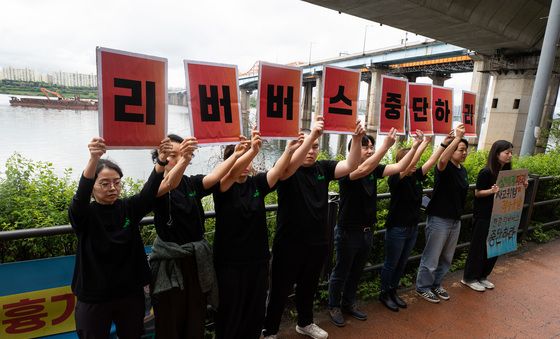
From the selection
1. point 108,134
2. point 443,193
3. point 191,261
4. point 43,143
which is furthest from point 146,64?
point 43,143

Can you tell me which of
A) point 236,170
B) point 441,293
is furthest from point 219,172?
point 441,293

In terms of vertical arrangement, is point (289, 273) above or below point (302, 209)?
below

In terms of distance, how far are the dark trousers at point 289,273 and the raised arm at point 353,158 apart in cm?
64

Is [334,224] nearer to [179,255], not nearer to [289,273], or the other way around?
[289,273]

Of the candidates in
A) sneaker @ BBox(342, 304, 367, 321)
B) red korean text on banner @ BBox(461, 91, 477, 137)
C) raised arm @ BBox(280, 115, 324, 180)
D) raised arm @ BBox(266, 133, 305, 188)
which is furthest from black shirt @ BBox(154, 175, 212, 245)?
red korean text on banner @ BBox(461, 91, 477, 137)

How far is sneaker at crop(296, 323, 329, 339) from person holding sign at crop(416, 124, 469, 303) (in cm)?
146

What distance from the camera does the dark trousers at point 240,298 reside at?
2418 millimetres

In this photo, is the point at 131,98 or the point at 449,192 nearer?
the point at 131,98

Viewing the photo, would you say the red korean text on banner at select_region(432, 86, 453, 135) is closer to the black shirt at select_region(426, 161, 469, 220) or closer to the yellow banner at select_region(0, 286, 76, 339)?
the black shirt at select_region(426, 161, 469, 220)

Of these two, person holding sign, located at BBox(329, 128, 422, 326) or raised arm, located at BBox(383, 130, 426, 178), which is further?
raised arm, located at BBox(383, 130, 426, 178)

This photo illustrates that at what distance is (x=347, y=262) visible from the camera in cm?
315

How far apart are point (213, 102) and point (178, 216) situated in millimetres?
851

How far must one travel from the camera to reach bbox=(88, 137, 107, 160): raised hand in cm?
190

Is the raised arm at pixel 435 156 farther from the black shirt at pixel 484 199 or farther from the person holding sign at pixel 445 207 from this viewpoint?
the black shirt at pixel 484 199
